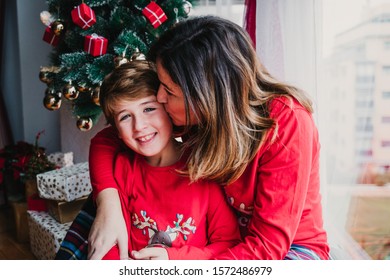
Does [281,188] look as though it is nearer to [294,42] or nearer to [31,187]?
[294,42]

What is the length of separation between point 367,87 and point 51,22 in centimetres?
93

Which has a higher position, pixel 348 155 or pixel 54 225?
pixel 348 155

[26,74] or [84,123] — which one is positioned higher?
[26,74]

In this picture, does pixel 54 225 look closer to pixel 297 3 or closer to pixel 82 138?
pixel 82 138

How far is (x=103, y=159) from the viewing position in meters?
0.87

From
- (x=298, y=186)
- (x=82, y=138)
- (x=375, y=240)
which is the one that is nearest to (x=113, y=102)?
(x=298, y=186)

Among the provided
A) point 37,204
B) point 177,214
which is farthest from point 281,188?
point 37,204

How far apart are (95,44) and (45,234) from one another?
27.5 inches

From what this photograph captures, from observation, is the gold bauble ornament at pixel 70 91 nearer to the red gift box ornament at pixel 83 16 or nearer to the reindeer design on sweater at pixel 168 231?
the red gift box ornament at pixel 83 16

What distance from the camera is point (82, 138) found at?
1729 mm

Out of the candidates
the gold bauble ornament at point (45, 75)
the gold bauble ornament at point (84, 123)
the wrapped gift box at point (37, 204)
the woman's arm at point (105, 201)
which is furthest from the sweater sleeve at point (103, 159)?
the wrapped gift box at point (37, 204)

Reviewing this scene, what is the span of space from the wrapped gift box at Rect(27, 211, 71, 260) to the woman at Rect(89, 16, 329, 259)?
657 millimetres

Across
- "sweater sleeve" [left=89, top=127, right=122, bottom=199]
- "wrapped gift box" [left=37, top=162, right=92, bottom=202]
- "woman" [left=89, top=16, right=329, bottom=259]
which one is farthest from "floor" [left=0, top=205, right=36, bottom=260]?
"woman" [left=89, top=16, right=329, bottom=259]

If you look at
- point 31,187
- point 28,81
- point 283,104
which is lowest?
point 31,187
